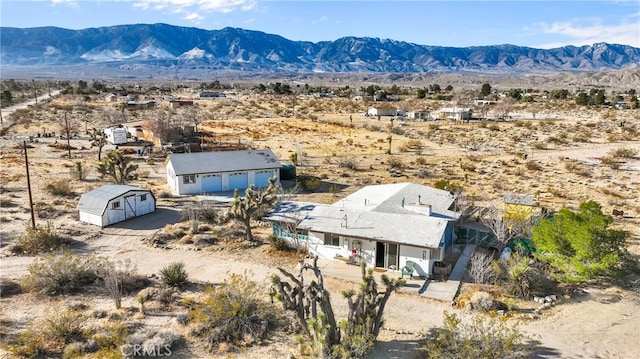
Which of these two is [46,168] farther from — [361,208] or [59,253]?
[361,208]

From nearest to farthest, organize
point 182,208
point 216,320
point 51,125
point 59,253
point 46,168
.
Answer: point 216,320
point 59,253
point 182,208
point 46,168
point 51,125

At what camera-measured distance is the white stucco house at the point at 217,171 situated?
35.2 metres

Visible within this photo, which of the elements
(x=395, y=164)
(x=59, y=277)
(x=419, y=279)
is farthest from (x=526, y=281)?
(x=395, y=164)

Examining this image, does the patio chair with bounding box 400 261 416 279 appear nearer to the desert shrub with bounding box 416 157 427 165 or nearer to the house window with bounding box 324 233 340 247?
the house window with bounding box 324 233 340 247

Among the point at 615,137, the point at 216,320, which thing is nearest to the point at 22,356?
the point at 216,320

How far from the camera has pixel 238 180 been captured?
36.6 meters

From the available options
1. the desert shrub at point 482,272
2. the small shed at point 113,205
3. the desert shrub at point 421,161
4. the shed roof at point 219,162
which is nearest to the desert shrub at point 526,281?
the desert shrub at point 482,272

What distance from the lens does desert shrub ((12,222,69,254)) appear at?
24172 millimetres

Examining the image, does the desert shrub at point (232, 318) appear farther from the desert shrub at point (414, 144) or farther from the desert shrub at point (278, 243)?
the desert shrub at point (414, 144)

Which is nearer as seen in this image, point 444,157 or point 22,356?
point 22,356

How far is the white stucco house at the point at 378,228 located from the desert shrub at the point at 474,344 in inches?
208

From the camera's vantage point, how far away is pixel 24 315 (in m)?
18.0

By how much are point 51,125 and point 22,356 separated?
207 feet

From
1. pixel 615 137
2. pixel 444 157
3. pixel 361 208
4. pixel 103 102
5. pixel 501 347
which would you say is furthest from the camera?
pixel 103 102
